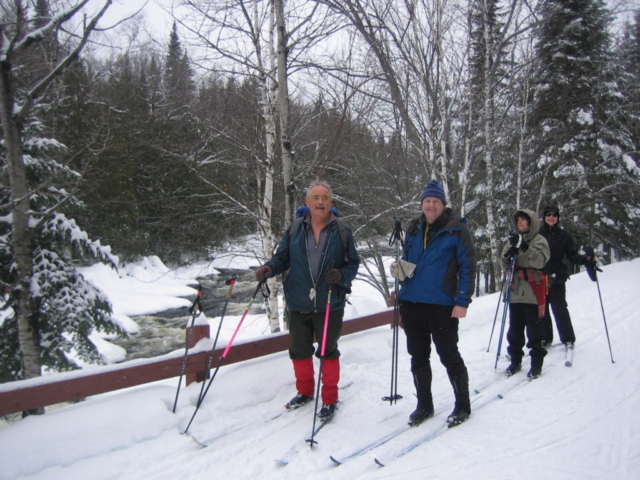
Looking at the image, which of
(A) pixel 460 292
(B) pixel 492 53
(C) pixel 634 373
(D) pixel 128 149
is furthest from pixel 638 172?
(D) pixel 128 149

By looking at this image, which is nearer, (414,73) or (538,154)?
(414,73)

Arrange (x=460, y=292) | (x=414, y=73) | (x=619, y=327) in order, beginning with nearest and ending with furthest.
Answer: (x=460, y=292)
(x=619, y=327)
(x=414, y=73)

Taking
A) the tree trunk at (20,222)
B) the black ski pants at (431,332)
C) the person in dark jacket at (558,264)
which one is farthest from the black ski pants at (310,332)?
the tree trunk at (20,222)

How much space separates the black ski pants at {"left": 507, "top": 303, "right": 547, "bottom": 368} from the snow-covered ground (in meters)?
0.25

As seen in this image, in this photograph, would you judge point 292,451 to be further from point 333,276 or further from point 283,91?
point 283,91

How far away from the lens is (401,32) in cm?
758

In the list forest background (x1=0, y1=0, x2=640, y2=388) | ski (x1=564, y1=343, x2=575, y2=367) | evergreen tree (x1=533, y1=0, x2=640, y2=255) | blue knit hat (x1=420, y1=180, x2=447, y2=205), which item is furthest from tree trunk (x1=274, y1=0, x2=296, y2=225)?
evergreen tree (x1=533, y1=0, x2=640, y2=255)

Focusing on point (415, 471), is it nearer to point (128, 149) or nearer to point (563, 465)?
point (563, 465)

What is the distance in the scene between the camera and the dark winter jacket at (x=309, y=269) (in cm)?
340

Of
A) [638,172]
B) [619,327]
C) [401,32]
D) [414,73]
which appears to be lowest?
[619,327]

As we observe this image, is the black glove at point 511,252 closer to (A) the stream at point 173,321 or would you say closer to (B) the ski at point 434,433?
(B) the ski at point 434,433

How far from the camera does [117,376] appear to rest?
10.6ft

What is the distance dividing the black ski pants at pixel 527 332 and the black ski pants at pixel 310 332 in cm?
217

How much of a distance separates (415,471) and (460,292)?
1.29 m
